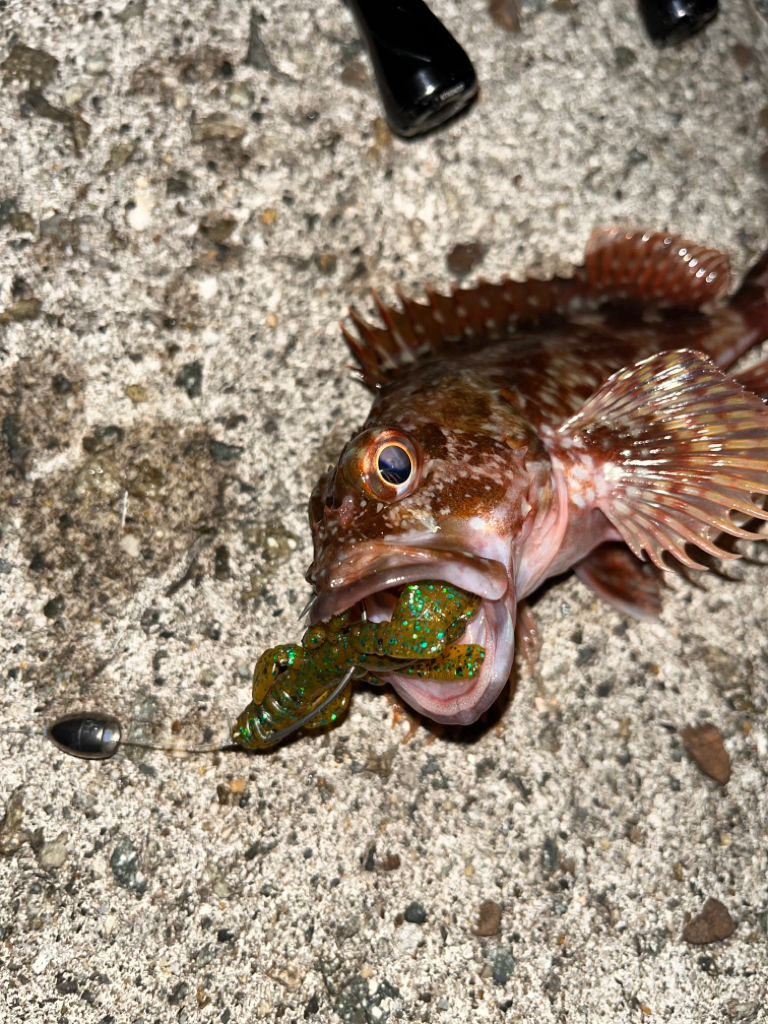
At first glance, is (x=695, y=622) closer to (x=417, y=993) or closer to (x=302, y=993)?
(x=417, y=993)

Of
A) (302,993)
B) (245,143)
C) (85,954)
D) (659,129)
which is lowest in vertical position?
(85,954)

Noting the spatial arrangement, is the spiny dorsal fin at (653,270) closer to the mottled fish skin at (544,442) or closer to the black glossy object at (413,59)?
the mottled fish skin at (544,442)

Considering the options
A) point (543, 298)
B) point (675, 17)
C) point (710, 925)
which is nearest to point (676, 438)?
point (543, 298)

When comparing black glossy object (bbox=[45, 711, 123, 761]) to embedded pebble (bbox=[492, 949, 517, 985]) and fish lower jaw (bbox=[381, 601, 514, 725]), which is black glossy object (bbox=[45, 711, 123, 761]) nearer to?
fish lower jaw (bbox=[381, 601, 514, 725])

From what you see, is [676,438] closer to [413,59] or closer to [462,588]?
[462,588]

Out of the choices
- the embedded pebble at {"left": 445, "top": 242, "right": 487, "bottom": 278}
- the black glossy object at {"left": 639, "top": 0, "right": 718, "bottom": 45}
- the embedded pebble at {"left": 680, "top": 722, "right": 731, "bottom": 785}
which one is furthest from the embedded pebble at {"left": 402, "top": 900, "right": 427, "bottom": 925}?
the black glossy object at {"left": 639, "top": 0, "right": 718, "bottom": 45}

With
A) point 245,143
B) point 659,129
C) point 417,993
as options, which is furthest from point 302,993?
point 659,129
